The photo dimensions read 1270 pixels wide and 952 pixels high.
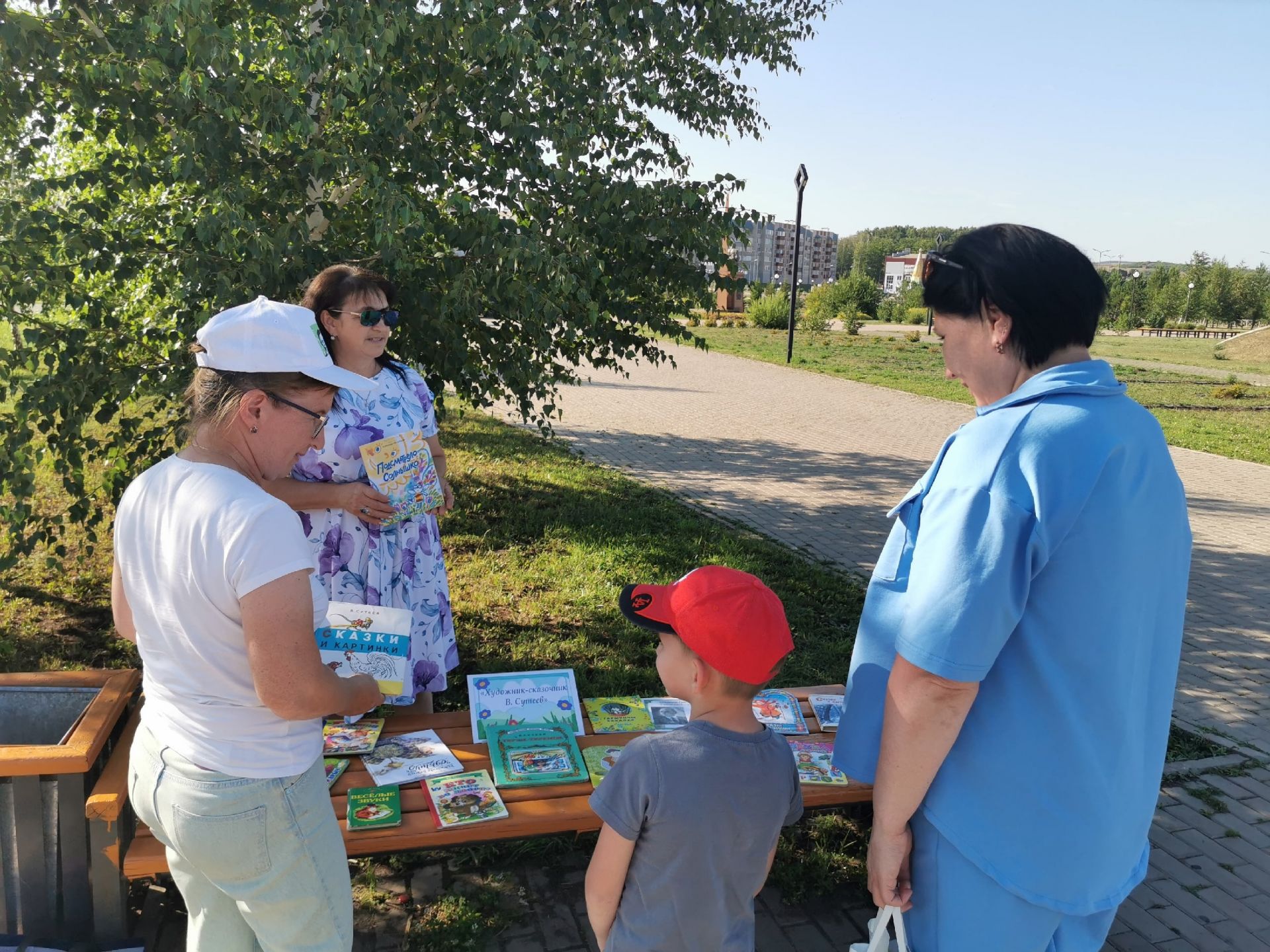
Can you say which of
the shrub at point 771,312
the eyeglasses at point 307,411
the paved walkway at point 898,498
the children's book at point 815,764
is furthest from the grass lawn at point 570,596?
the shrub at point 771,312

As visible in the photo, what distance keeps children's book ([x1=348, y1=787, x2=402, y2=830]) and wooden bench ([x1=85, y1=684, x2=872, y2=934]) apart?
2cm

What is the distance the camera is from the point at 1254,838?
3711mm

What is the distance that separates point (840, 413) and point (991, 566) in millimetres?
14803

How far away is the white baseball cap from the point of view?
5.54 ft

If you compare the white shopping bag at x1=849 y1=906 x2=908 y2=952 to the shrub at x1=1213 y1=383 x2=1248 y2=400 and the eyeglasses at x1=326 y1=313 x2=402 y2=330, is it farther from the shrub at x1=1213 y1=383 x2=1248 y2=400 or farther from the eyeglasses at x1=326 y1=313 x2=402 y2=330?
the shrub at x1=1213 y1=383 x2=1248 y2=400

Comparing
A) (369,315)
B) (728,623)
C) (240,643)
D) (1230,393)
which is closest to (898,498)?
(369,315)

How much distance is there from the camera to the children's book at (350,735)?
115 inches

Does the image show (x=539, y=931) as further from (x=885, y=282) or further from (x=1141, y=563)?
(x=885, y=282)

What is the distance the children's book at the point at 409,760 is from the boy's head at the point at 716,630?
125cm

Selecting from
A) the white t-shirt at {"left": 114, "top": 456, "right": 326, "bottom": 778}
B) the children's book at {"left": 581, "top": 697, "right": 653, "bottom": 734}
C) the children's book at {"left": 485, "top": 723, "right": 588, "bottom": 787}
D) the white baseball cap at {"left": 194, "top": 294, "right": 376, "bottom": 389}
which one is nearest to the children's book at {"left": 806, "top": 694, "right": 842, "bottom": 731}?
the children's book at {"left": 581, "top": 697, "right": 653, "bottom": 734}

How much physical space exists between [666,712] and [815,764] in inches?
22.4

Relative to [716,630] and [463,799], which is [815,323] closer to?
[463,799]

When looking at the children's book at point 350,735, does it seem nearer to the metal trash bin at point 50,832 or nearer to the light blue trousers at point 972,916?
the metal trash bin at point 50,832

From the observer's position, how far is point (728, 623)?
1781 mm
